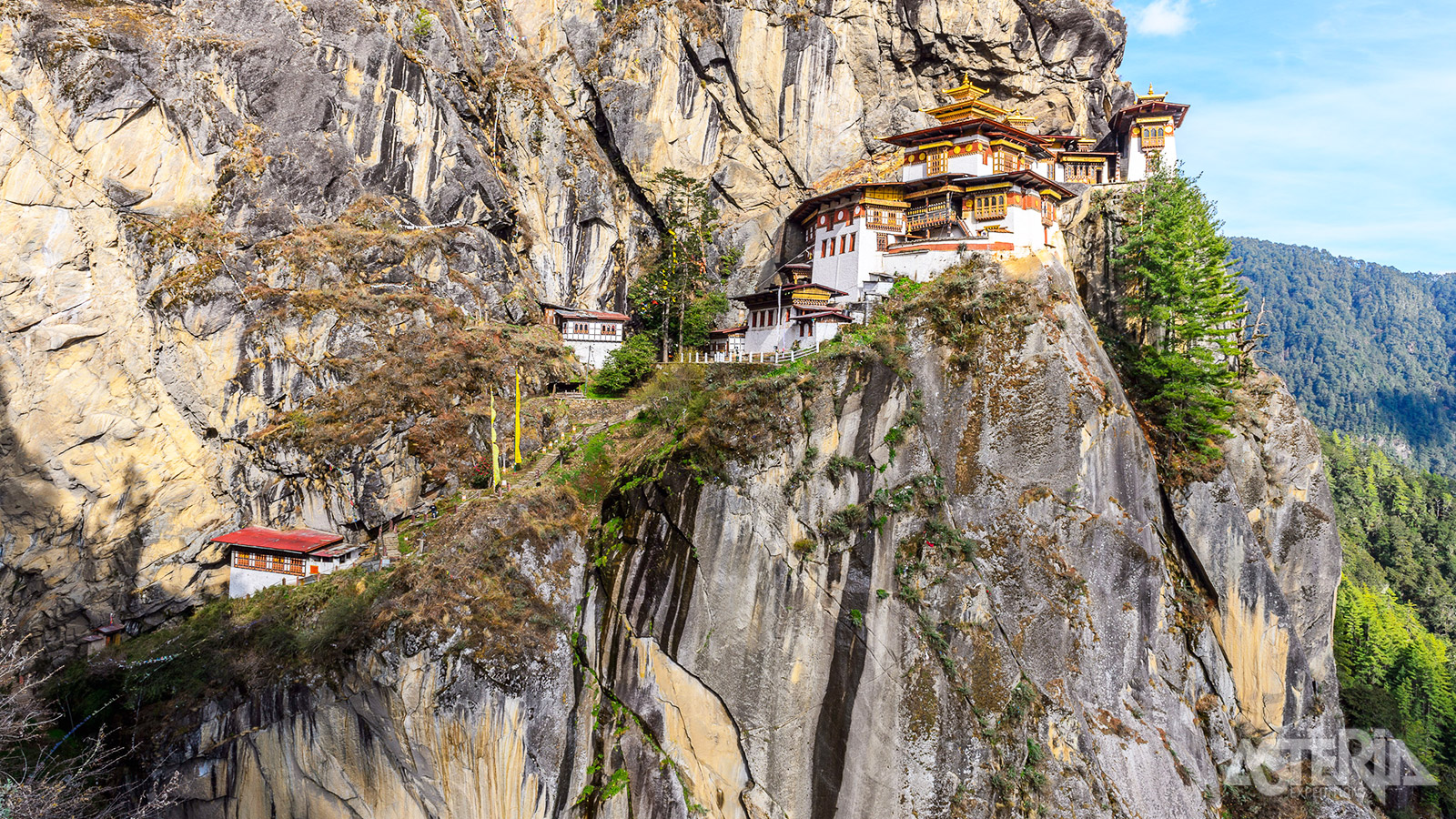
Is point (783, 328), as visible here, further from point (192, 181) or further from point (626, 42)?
point (192, 181)

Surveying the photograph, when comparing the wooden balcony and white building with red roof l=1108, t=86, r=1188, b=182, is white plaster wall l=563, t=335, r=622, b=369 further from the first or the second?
white building with red roof l=1108, t=86, r=1188, b=182

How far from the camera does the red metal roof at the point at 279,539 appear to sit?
28.0 meters

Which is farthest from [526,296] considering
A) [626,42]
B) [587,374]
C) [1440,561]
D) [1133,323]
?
[1440,561]

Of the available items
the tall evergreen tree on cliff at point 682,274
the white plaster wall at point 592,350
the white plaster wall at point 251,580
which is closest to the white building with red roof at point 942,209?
the tall evergreen tree on cliff at point 682,274

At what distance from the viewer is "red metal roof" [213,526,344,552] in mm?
28000

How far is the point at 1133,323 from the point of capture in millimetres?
33906

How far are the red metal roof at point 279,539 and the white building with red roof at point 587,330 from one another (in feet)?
51.7

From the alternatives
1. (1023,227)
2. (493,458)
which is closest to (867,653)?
(493,458)

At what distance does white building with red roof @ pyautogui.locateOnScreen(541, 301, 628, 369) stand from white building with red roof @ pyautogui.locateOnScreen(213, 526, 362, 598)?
629 inches

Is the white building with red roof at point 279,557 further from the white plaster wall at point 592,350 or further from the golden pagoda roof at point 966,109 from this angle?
the golden pagoda roof at point 966,109

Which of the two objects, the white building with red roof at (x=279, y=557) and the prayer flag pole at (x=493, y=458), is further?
the prayer flag pole at (x=493, y=458)

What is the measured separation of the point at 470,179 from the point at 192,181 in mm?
12405

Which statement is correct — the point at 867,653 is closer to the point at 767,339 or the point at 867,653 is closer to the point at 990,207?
the point at 767,339

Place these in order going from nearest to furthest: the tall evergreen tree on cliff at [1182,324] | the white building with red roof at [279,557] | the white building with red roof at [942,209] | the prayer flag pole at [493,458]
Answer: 1. the white building with red roof at [279,557]
2. the prayer flag pole at [493,458]
3. the tall evergreen tree on cliff at [1182,324]
4. the white building with red roof at [942,209]
